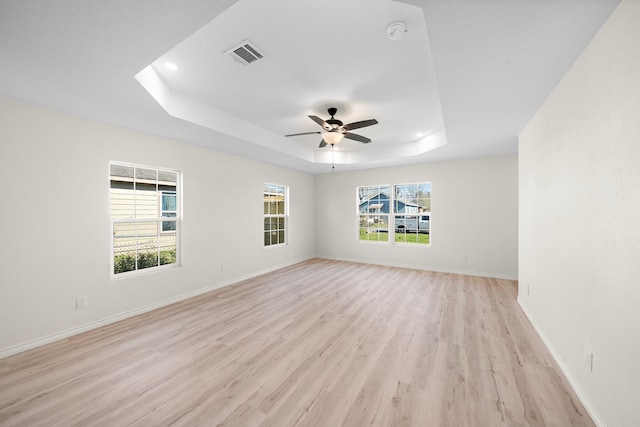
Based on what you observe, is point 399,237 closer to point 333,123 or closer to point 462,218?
point 462,218

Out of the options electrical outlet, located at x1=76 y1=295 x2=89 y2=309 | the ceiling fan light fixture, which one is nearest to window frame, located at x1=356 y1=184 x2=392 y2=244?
the ceiling fan light fixture

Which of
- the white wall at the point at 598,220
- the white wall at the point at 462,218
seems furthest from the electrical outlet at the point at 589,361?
the white wall at the point at 462,218

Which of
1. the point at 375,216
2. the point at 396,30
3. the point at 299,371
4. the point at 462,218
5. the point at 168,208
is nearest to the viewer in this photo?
the point at 396,30

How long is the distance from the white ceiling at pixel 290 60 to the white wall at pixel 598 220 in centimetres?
27

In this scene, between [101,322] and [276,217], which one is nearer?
[101,322]

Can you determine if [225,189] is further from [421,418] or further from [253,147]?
[421,418]

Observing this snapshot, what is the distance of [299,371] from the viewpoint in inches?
86.0

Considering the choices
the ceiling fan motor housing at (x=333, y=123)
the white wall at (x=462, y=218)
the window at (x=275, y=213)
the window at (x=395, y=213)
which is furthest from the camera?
→ the window at (x=395, y=213)

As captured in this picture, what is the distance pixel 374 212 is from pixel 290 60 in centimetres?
490

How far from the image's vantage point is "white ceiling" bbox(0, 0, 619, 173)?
149 centimetres

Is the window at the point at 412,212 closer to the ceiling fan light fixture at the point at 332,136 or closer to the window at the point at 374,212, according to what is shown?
the window at the point at 374,212

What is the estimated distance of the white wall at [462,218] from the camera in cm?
509

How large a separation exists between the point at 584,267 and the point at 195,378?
312 centimetres

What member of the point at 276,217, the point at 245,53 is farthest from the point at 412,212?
the point at 245,53
